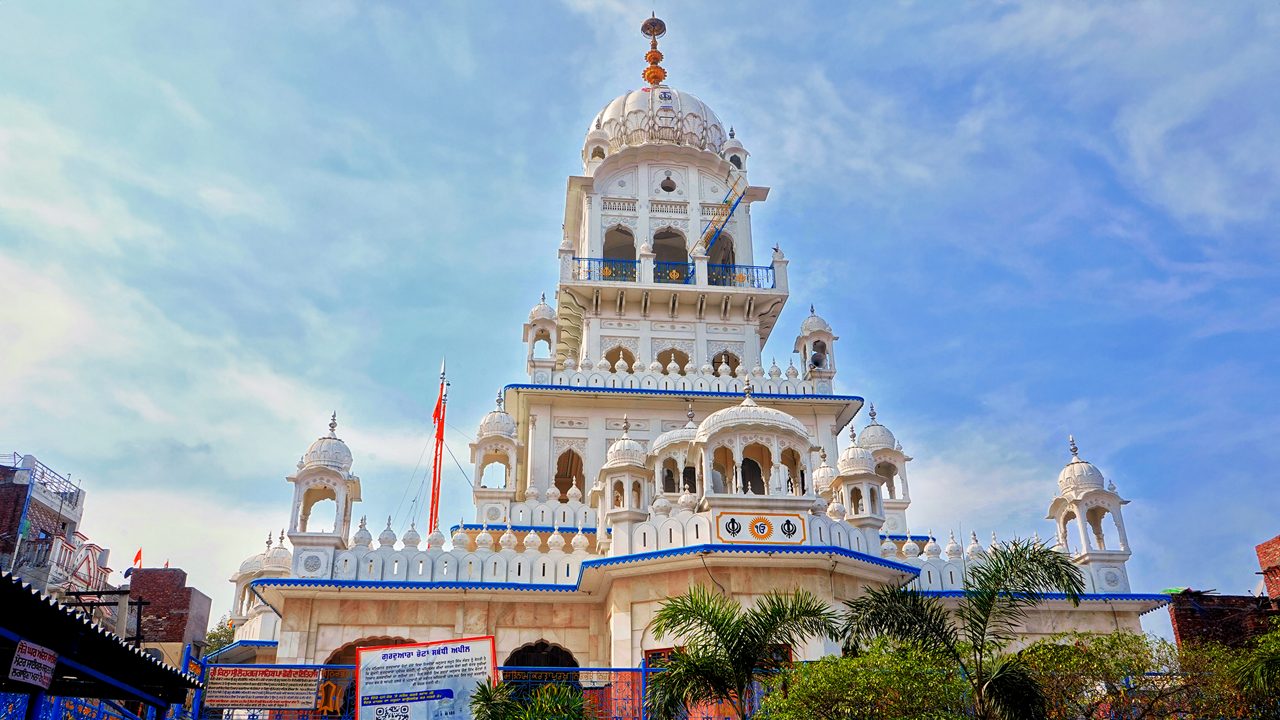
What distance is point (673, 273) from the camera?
98.0 feet

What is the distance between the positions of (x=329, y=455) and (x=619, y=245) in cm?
1580

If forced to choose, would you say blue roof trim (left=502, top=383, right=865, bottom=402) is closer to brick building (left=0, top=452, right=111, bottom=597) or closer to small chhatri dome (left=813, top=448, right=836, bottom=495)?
small chhatri dome (left=813, top=448, right=836, bottom=495)

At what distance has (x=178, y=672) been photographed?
536 inches

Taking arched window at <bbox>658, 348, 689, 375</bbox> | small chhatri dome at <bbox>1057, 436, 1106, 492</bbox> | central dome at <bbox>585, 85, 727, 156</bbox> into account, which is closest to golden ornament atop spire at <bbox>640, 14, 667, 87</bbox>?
central dome at <bbox>585, 85, 727, 156</bbox>

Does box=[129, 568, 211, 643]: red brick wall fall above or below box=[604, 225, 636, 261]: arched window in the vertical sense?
below

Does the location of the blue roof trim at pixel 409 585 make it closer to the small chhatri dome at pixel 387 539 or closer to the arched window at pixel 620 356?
the small chhatri dome at pixel 387 539

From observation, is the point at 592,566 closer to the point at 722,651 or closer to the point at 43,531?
the point at 722,651

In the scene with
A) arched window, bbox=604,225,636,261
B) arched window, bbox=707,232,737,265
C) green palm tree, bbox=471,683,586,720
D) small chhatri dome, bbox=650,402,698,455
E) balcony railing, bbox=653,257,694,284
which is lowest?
green palm tree, bbox=471,683,586,720

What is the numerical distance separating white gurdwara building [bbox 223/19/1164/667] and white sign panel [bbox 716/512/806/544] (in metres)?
0.03

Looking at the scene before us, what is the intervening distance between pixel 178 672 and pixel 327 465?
6.51 metres

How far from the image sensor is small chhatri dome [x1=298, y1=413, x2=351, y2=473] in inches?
780

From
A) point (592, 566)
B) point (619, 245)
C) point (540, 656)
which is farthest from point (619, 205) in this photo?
point (592, 566)

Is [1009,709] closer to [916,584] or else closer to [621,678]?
[621,678]

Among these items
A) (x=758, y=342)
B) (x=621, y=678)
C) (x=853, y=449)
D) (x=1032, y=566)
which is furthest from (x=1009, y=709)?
(x=758, y=342)
